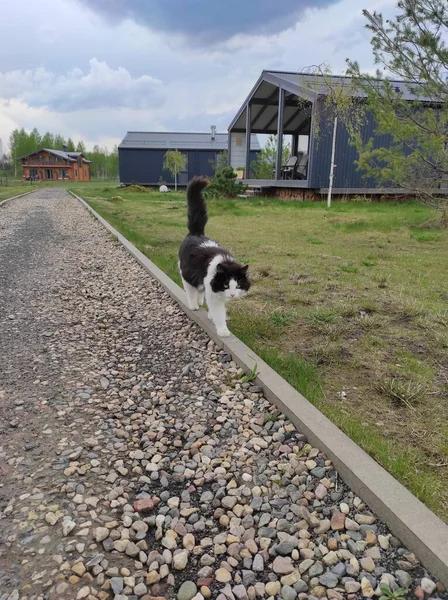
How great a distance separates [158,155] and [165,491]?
38265mm

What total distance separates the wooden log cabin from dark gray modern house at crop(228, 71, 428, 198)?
161 ft

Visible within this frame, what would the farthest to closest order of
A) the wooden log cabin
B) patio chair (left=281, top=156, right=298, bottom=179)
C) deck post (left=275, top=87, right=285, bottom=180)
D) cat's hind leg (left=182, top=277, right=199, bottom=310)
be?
the wooden log cabin, patio chair (left=281, top=156, right=298, bottom=179), deck post (left=275, top=87, right=285, bottom=180), cat's hind leg (left=182, top=277, right=199, bottom=310)

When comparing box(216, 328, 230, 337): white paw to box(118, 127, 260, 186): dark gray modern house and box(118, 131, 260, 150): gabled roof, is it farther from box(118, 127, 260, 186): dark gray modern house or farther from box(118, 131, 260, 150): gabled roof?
box(118, 131, 260, 150): gabled roof

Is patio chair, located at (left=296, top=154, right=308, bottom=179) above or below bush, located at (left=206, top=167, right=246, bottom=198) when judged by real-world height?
above

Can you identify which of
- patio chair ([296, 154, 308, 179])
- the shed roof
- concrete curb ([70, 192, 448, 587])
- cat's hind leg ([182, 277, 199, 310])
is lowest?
concrete curb ([70, 192, 448, 587])

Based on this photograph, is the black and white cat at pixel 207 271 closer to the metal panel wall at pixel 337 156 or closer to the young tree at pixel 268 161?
the metal panel wall at pixel 337 156

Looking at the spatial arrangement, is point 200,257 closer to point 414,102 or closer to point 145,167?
point 414,102

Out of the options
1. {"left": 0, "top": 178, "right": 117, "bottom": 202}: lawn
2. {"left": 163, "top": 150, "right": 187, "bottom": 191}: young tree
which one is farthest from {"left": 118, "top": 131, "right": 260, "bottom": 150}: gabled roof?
{"left": 0, "top": 178, "right": 117, "bottom": 202}: lawn

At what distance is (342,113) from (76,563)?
52.8 feet

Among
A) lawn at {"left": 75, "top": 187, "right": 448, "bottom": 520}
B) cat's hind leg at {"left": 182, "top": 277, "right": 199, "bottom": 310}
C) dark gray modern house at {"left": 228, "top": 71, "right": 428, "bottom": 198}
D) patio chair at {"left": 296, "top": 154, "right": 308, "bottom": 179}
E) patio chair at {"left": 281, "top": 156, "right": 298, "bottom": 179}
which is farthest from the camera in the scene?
patio chair at {"left": 281, "top": 156, "right": 298, "bottom": 179}

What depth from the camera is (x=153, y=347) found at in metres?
3.50

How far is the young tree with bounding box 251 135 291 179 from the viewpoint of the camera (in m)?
→ 27.4

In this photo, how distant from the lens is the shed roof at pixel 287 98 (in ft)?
49.3

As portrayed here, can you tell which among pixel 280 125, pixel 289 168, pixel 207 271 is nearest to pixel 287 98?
pixel 280 125
